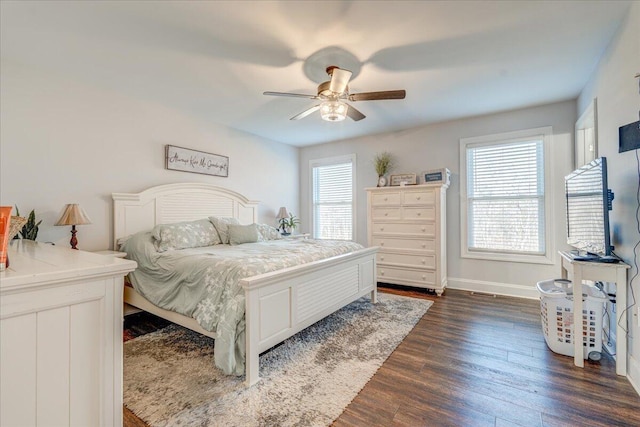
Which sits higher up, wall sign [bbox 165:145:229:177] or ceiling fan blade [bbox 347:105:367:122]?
ceiling fan blade [bbox 347:105:367:122]

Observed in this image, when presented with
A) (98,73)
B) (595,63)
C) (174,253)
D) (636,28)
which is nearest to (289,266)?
(174,253)

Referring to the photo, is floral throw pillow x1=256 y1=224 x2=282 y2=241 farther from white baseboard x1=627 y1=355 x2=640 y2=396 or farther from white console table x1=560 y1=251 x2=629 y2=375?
white baseboard x1=627 y1=355 x2=640 y2=396

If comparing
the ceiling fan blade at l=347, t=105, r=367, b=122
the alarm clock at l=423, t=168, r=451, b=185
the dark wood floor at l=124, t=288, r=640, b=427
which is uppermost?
the ceiling fan blade at l=347, t=105, r=367, b=122

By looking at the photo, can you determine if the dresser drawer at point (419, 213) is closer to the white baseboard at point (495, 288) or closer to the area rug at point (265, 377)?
the white baseboard at point (495, 288)

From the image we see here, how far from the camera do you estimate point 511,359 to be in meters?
2.30

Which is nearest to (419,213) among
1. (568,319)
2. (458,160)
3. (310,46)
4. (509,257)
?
(458,160)

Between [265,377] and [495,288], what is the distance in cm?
346

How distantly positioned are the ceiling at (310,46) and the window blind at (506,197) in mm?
742

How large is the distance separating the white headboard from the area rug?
52.6 inches

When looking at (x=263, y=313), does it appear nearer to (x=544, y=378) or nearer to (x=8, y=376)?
(x=8, y=376)

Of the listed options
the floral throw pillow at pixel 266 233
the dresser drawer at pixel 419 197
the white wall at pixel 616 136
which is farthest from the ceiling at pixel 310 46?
the floral throw pillow at pixel 266 233

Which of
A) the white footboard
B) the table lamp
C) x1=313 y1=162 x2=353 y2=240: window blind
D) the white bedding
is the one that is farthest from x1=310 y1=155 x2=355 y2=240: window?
the table lamp

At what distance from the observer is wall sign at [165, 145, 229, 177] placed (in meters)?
3.81

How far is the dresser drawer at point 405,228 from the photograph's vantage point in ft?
13.3
